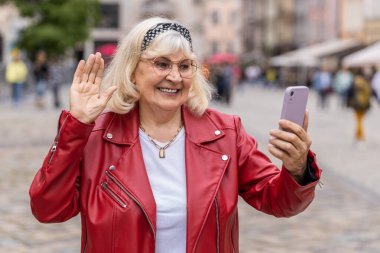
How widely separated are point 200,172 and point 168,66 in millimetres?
393

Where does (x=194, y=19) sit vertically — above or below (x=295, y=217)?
above

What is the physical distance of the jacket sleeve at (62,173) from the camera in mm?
2914

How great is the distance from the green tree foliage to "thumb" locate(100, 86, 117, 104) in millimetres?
31145

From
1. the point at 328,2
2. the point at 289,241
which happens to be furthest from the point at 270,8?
the point at 289,241

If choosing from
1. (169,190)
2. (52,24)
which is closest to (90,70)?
(169,190)

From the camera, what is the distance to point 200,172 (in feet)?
9.74

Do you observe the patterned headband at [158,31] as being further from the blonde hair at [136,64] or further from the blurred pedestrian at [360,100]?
the blurred pedestrian at [360,100]

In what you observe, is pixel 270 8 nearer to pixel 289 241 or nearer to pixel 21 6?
pixel 21 6

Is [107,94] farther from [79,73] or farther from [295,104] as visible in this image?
[295,104]

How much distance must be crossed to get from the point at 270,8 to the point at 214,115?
264ft

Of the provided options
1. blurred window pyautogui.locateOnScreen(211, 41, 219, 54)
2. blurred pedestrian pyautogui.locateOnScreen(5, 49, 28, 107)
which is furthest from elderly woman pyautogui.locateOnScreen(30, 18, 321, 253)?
blurred window pyautogui.locateOnScreen(211, 41, 219, 54)

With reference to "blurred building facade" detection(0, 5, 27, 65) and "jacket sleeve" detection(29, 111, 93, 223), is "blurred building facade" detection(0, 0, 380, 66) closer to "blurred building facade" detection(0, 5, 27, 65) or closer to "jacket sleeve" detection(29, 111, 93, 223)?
"blurred building facade" detection(0, 5, 27, 65)

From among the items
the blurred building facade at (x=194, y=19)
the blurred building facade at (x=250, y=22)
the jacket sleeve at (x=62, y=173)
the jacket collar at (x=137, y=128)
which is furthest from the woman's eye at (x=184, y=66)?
the blurred building facade at (x=194, y=19)

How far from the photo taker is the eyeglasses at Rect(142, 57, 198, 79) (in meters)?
3.03
